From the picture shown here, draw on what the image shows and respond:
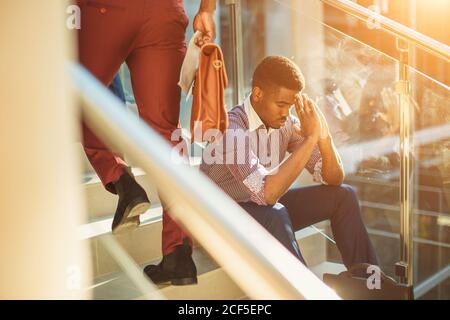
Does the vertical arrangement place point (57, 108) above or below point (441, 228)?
above

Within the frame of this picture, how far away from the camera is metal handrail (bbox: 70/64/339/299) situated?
0.72 m

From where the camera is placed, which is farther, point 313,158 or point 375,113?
point 375,113

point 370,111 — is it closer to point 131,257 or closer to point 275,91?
point 275,91

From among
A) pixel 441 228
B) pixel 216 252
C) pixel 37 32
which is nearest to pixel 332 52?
pixel 441 228

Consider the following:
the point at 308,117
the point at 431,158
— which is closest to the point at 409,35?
the point at 308,117

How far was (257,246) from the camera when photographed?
29.0 inches

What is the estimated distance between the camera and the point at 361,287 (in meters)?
1.71

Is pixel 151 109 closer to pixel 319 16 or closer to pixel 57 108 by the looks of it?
pixel 57 108

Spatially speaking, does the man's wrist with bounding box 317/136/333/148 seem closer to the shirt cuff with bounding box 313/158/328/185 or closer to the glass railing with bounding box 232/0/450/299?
the shirt cuff with bounding box 313/158/328/185

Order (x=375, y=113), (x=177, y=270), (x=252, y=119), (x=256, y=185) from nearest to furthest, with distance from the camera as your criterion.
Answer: (x=177, y=270) → (x=256, y=185) → (x=252, y=119) → (x=375, y=113)

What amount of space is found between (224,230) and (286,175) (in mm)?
929

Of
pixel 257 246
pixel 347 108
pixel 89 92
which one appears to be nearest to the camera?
pixel 257 246

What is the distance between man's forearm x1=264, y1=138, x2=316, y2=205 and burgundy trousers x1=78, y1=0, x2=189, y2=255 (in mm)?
292
